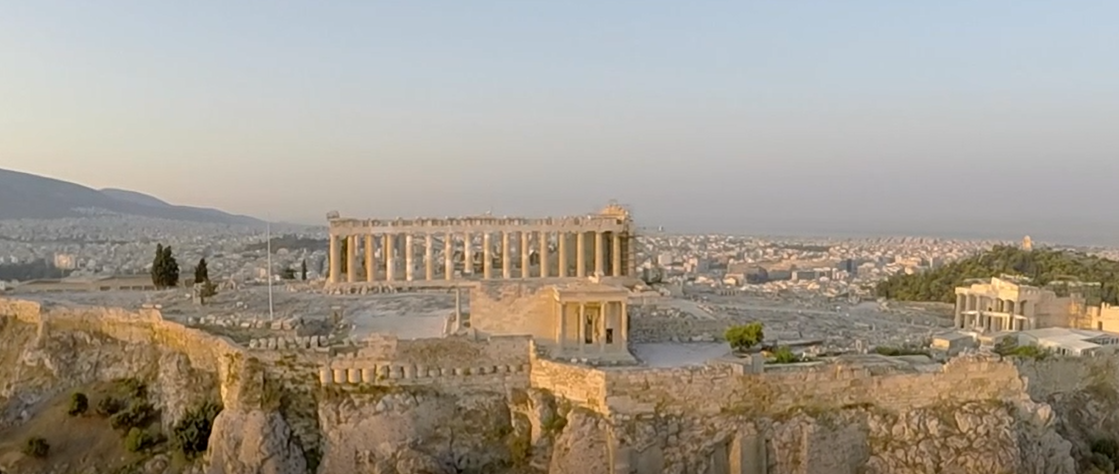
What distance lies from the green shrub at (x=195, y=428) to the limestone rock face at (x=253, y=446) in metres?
0.92

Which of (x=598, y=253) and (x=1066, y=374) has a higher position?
(x=598, y=253)

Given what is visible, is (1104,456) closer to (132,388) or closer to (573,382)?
(573,382)

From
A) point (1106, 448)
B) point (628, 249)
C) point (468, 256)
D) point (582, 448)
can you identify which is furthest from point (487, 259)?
point (1106, 448)

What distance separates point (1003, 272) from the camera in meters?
47.3

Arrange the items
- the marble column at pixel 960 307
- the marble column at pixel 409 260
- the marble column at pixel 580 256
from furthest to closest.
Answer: the marble column at pixel 580 256
the marble column at pixel 409 260
the marble column at pixel 960 307

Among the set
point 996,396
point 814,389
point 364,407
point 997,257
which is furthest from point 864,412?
point 997,257

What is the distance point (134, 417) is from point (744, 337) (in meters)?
16.7

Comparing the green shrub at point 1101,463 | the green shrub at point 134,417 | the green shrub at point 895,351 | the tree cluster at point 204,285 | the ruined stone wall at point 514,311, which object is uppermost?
the ruined stone wall at point 514,311

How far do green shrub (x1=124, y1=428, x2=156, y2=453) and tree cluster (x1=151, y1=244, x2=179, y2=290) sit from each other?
17316mm

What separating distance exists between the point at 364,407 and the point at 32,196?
14209cm

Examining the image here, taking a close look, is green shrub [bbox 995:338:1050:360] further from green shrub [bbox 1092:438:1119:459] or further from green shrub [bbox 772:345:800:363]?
green shrub [bbox 772:345:800:363]

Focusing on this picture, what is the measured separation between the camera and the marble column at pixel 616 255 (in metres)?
42.4

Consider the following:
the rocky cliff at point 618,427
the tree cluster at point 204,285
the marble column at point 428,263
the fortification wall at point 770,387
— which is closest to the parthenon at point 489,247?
the marble column at point 428,263

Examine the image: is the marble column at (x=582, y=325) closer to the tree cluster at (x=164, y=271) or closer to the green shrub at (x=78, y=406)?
the green shrub at (x=78, y=406)
